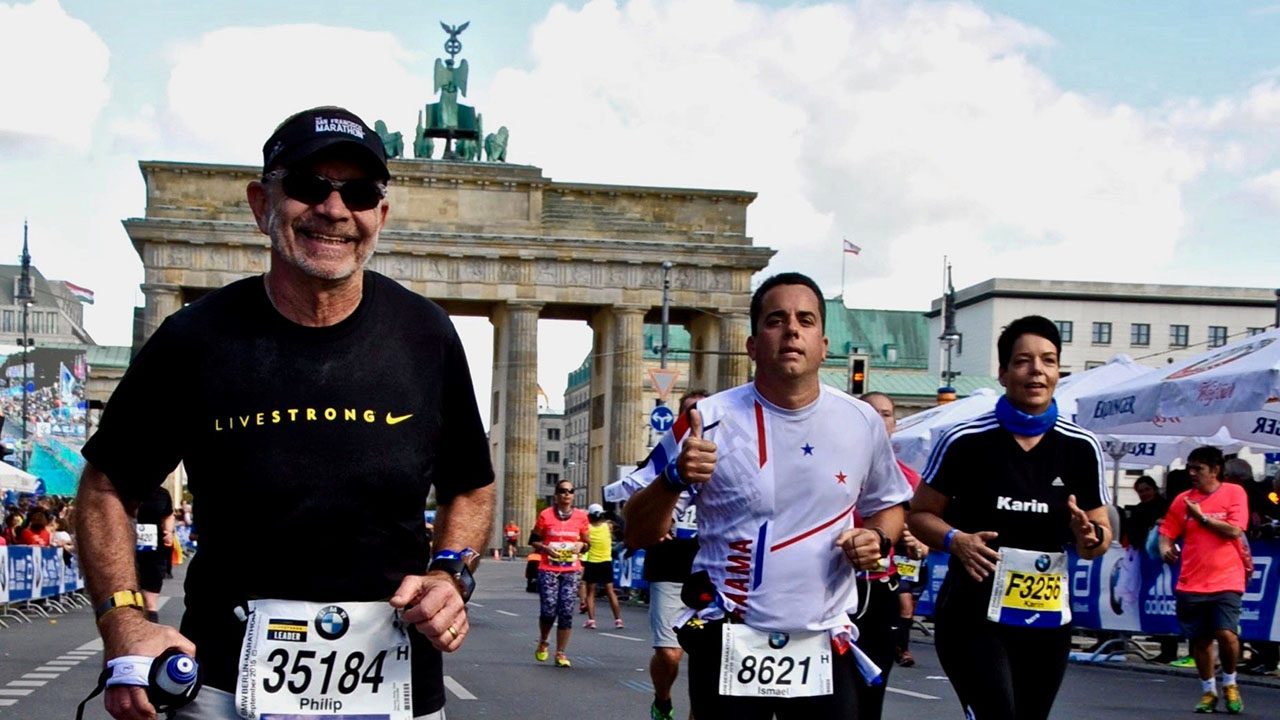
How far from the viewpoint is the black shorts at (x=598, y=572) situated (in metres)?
29.2

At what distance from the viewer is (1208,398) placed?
19.0 metres

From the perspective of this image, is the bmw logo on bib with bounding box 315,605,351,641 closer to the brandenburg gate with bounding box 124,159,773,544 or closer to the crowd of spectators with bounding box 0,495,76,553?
the crowd of spectators with bounding box 0,495,76,553

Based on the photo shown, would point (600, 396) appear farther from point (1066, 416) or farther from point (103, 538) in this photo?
point (103, 538)

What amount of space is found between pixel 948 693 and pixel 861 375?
17992mm

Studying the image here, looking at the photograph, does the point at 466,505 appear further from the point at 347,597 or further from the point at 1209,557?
the point at 1209,557

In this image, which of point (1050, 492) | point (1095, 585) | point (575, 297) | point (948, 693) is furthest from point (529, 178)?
point (1050, 492)

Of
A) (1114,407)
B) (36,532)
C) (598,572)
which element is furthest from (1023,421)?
(36,532)

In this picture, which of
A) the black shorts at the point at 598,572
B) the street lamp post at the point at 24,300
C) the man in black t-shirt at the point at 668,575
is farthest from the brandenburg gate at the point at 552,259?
the man in black t-shirt at the point at 668,575

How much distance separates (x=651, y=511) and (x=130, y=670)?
235 cm

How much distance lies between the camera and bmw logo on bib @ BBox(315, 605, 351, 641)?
158 inches

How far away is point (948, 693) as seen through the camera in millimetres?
16188

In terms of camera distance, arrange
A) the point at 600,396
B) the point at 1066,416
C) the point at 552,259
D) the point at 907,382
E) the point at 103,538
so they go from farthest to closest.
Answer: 1. the point at 907,382
2. the point at 600,396
3. the point at 552,259
4. the point at 1066,416
5. the point at 103,538

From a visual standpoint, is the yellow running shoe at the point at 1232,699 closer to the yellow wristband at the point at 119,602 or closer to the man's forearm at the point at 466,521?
the man's forearm at the point at 466,521

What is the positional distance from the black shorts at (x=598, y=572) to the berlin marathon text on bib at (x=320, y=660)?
25049mm
